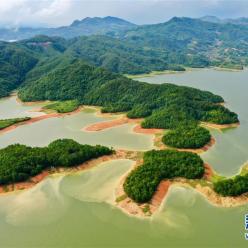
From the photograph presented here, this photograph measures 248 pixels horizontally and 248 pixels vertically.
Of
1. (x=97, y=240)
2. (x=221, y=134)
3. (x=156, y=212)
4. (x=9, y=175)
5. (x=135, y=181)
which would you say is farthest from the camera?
(x=221, y=134)

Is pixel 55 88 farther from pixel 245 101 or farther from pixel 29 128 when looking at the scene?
pixel 245 101

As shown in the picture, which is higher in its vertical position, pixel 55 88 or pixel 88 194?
pixel 55 88

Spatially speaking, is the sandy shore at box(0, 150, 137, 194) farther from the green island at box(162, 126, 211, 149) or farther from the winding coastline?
the green island at box(162, 126, 211, 149)

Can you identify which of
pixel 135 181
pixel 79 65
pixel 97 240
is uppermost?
pixel 79 65

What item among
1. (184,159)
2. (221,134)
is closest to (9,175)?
(184,159)

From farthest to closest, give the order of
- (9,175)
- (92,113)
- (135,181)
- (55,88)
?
1. (55,88)
2. (92,113)
3. (9,175)
4. (135,181)

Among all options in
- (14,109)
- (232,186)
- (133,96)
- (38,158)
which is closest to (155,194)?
(232,186)

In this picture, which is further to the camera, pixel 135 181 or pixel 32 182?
pixel 32 182

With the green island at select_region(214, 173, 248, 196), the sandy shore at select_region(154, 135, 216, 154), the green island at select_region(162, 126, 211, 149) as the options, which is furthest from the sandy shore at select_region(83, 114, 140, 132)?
the green island at select_region(214, 173, 248, 196)

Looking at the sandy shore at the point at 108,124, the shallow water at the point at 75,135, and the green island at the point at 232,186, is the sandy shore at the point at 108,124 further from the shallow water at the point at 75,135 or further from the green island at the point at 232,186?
the green island at the point at 232,186
